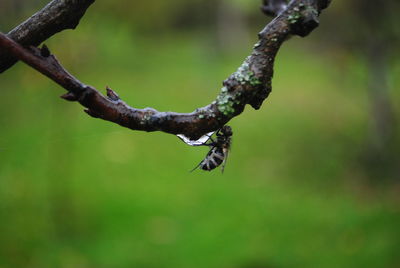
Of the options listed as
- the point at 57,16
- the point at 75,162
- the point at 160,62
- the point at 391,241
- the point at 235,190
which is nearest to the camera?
the point at 57,16

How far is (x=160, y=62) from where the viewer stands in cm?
2294

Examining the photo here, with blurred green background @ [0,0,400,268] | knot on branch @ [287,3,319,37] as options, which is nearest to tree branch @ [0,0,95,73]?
knot on branch @ [287,3,319,37]

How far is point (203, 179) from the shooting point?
30.9ft

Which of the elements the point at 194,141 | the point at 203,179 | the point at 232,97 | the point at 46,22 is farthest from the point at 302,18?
the point at 203,179

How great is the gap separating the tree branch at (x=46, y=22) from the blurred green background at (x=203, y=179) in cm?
300

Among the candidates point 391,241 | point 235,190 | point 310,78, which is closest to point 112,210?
point 235,190

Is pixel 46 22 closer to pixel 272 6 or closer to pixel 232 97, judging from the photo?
pixel 232 97

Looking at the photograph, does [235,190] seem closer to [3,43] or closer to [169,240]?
[169,240]

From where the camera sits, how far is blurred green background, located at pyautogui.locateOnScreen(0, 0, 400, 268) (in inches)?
269

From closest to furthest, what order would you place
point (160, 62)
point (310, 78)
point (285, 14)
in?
1. point (285, 14)
2. point (310, 78)
3. point (160, 62)

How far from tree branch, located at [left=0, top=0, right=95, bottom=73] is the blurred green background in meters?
3.00

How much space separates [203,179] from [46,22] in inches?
315

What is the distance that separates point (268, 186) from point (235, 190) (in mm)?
689

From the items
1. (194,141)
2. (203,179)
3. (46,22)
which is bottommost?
(194,141)
